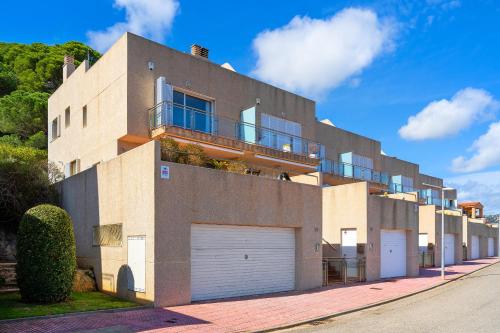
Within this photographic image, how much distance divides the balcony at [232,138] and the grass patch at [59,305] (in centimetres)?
708

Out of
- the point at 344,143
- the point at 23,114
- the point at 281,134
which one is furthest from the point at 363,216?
the point at 23,114

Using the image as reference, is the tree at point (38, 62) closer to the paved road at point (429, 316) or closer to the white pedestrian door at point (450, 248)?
the paved road at point (429, 316)

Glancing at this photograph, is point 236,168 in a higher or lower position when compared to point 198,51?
lower

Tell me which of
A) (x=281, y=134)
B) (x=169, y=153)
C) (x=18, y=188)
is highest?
(x=281, y=134)

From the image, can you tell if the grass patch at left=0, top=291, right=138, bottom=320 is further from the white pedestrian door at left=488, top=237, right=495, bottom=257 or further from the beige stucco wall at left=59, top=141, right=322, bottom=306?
the white pedestrian door at left=488, top=237, right=495, bottom=257

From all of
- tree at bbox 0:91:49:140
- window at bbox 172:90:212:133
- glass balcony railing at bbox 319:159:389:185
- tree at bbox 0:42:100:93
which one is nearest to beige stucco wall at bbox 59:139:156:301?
window at bbox 172:90:212:133

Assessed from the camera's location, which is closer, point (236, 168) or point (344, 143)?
point (236, 168)

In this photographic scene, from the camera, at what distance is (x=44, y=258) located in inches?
489

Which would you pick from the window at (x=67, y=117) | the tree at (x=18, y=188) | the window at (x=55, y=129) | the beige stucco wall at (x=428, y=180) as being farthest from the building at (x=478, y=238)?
the tree at (x=18, y=188)

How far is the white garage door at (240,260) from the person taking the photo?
46.3 feet

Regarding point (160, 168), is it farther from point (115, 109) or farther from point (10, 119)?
point (10, 119)

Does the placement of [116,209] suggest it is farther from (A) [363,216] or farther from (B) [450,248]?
(B) [450,248]

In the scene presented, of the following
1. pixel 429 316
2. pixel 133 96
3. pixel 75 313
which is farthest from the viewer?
pixel 133 96

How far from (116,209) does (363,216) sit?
12.2 metres
